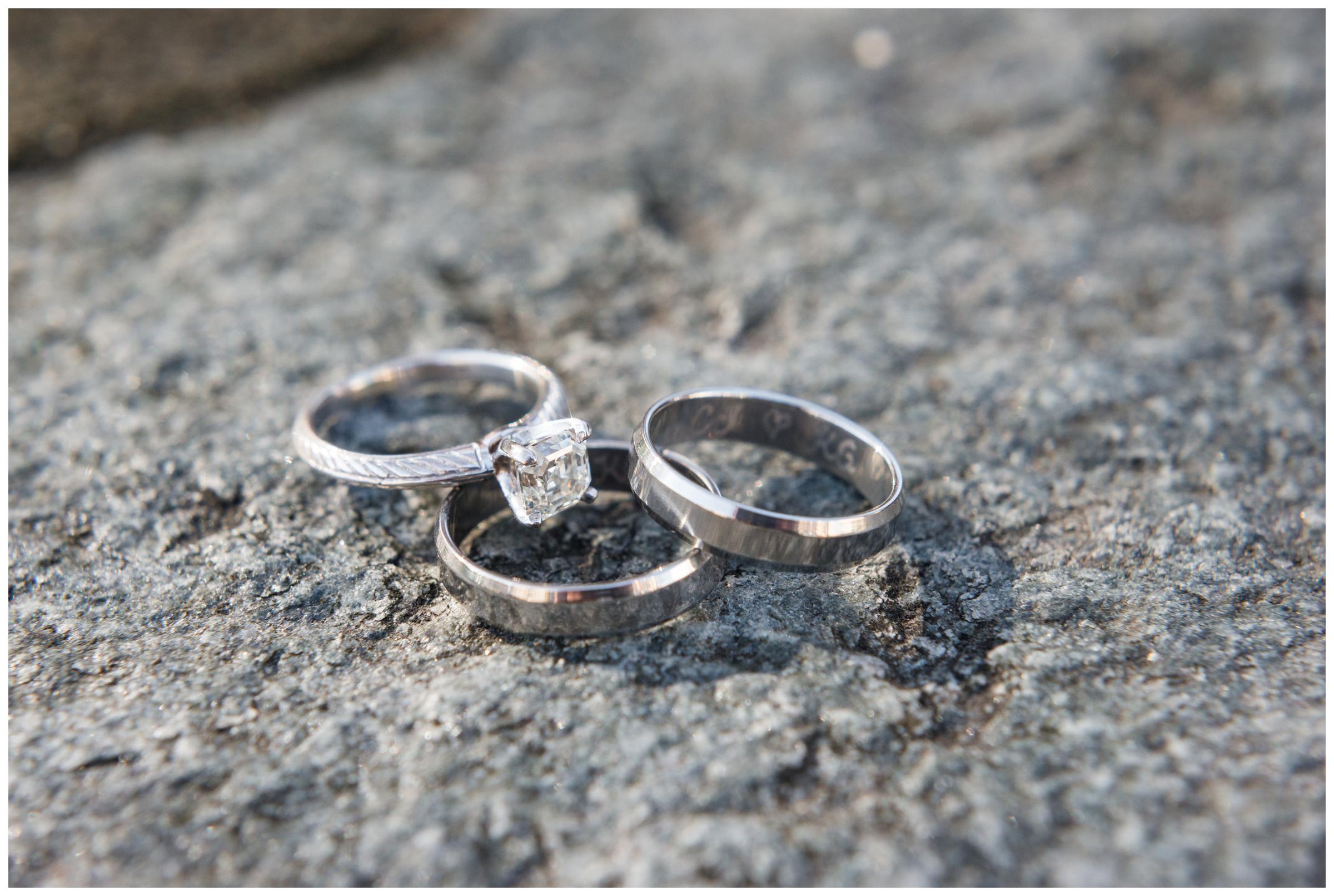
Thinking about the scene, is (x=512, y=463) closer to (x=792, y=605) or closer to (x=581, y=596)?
(x=581, y=596)

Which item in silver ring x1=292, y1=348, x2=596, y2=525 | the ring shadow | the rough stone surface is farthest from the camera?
silver ring x1=292, y1=348, x2=596, y2=525

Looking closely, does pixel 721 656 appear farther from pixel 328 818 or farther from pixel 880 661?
pixel 328 818

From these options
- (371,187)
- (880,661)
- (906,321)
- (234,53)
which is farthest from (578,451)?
(234,53)

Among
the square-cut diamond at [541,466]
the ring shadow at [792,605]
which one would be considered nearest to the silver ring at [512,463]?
the square-cut diamond at [541,466]

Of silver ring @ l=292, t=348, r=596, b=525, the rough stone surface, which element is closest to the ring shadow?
the rough stone surface

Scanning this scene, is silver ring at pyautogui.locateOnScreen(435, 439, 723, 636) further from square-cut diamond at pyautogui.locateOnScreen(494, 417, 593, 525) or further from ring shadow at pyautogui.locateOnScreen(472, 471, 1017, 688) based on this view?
square-cut diamond at pyautogui.locateOnScreen(494, 417, 593, 525)

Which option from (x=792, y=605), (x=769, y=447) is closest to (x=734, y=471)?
(x=769, y=447)
